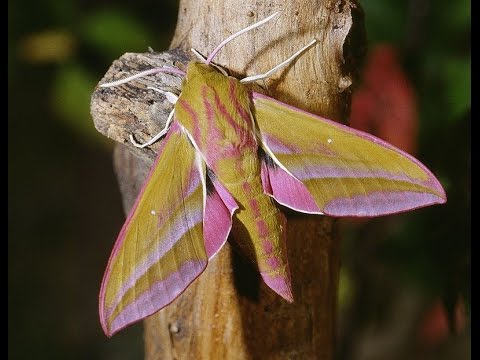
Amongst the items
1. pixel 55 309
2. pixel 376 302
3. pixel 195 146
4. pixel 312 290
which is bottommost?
pixel 55 309

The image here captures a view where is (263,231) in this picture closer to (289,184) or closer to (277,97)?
(289,184)

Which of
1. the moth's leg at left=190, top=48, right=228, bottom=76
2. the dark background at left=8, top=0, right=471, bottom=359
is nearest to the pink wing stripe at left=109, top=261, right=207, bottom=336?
the moth's leg at left=190, top=48, right=228, bottom=76

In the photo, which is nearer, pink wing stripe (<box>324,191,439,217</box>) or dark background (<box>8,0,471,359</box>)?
pink wing stripe (<box>324,191,439,217</box>)

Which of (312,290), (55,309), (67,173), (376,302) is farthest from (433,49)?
(55,309)

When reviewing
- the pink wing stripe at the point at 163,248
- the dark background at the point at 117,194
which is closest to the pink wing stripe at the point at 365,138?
the pink wing stripe at the point at 163,248

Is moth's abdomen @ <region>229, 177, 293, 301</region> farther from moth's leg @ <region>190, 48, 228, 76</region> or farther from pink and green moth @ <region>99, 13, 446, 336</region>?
moth's leg @ <region>190, 48, 228, 76</region>

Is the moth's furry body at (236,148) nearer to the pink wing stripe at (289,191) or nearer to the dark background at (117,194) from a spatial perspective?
the pink wing stripe at (289,191)

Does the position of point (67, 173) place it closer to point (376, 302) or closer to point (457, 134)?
point (376, 302)
